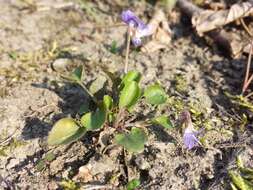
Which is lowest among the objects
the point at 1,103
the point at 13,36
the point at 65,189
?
the point at 65,189

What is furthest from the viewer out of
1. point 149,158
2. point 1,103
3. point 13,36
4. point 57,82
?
point 13,36

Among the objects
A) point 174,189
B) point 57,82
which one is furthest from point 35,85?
point 174,189

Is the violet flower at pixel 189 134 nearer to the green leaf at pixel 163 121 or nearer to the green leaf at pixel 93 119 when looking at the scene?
the green leaf at pixel 163 121

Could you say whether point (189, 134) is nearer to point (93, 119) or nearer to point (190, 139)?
point (190, 139)

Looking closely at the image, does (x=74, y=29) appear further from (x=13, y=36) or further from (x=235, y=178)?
(x=235, y=178)

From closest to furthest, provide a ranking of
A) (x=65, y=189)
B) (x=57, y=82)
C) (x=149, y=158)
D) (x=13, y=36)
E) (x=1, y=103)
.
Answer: (x=65, y=189) → (x=149, y=158) → (x=1, y=103) → (x=57, y=82) → (x=13, y=36)

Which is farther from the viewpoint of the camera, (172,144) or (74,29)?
(74,29)

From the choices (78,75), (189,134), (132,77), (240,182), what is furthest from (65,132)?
(240,182)
